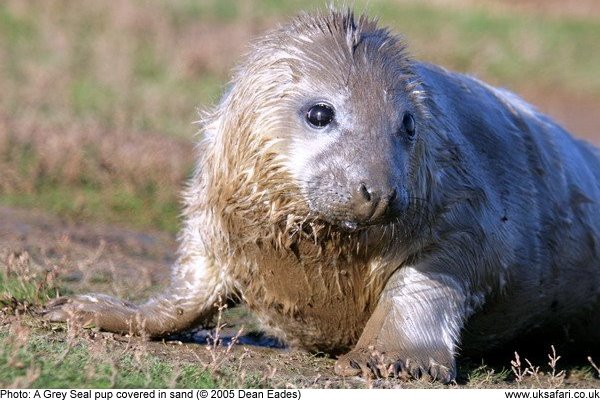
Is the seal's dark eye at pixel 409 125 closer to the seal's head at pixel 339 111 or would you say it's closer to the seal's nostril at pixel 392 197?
the seal's head at pixel 339 111

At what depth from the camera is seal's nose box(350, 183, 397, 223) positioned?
4965 millimetres

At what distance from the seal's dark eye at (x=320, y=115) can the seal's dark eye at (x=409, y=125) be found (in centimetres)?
34

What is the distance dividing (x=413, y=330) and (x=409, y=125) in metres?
0.94

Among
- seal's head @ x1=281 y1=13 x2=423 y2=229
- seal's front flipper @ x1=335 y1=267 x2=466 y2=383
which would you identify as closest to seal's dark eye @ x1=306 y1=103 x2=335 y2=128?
seal's head @ x1=281 y1=13 x2=423 y2=229

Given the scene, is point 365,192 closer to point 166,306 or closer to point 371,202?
point 371,202

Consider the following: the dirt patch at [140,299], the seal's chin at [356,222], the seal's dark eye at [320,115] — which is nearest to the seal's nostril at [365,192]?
the seal's chin at [356,222]

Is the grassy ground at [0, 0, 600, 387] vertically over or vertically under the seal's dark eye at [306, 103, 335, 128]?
under

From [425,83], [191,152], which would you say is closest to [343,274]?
[425,83]

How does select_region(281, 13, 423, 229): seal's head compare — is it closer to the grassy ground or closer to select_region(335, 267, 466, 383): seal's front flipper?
the grassy ground

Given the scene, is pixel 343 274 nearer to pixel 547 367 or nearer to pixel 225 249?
pixel 225 249

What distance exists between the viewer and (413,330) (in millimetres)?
5641

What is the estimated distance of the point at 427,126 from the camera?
18.7 ft

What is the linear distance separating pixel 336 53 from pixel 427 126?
57 cm
